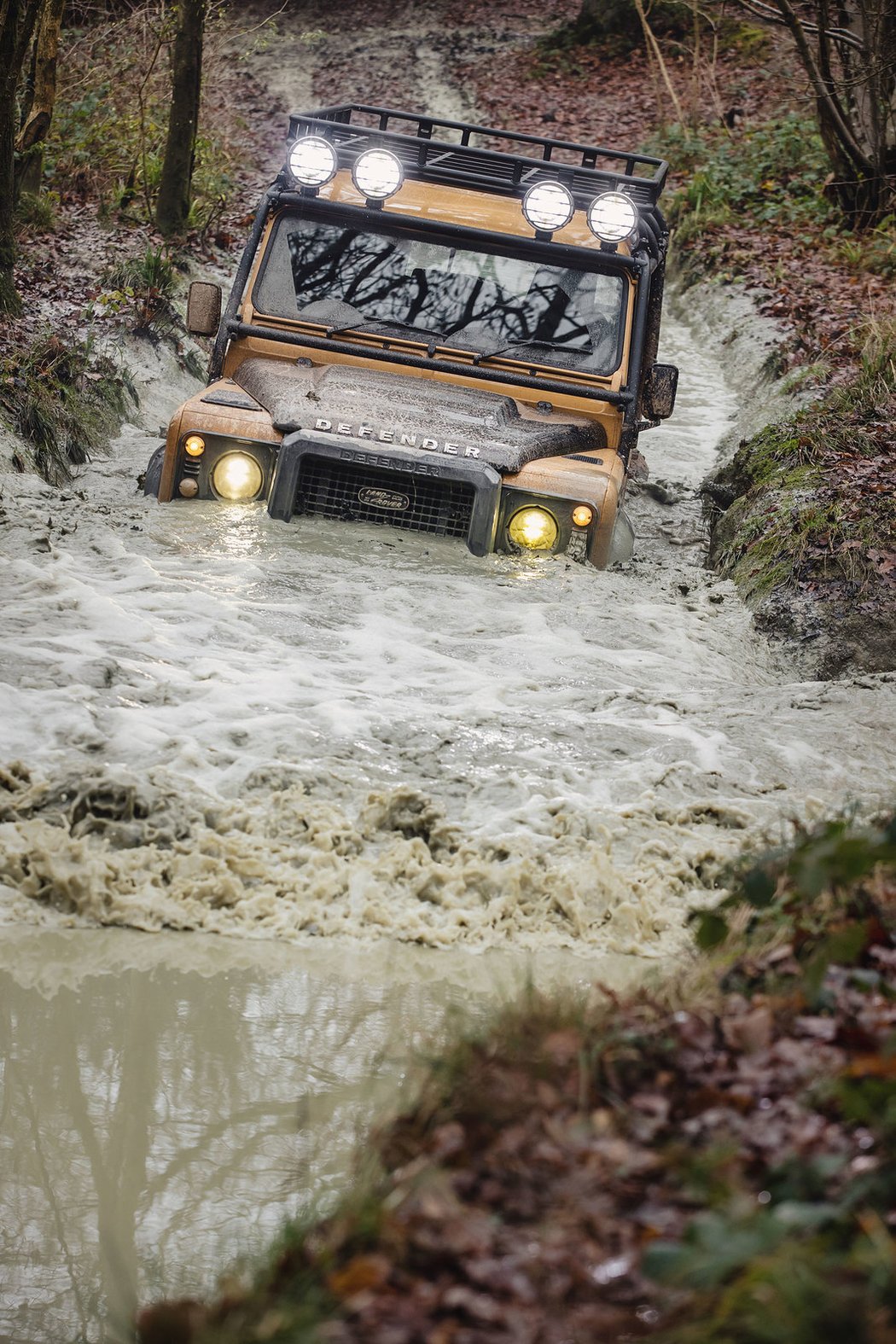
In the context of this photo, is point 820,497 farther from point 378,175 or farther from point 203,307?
point 203,307

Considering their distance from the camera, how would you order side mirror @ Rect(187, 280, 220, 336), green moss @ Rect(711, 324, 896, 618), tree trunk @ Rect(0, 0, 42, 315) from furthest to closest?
tree trunk @ Rect(0, 0, 42, 315) → green moss @ Rect(711, 324, 896, 618) → side mirror @ Rect(187, 280, 220, 336)

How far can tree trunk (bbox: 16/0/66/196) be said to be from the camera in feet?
35.7

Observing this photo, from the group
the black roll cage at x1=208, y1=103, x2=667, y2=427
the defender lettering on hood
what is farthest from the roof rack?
the defender lettering on hood

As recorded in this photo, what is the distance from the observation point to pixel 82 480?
760cm

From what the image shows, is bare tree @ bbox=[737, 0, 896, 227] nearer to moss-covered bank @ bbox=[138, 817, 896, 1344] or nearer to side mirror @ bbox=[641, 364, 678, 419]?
side mirror @ bbox=[641, 364, 678, 419]

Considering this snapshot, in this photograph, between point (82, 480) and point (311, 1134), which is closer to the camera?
point (311, 1134)

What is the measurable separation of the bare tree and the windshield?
21.3 feet

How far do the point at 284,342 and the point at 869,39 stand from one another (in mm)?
8449

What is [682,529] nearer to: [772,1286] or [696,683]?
[696,683]

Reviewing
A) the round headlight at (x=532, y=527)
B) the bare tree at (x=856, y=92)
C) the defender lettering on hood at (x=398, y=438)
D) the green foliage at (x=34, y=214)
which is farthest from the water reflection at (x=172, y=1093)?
the bare tree at (x=856, y=92)

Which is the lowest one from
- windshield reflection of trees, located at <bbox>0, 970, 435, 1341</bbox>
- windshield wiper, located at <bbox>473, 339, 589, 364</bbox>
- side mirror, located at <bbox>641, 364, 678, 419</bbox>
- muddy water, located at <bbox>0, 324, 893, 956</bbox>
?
windshield reflection of trees, located at <bbox>0, 970, 435, 1341</bbox>

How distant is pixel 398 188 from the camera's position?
6270 millimetres

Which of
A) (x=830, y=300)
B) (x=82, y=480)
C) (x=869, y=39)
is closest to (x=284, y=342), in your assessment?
(x=82, y=480)

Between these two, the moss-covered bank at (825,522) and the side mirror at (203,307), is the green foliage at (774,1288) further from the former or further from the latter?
the side mirror at (203,307)
